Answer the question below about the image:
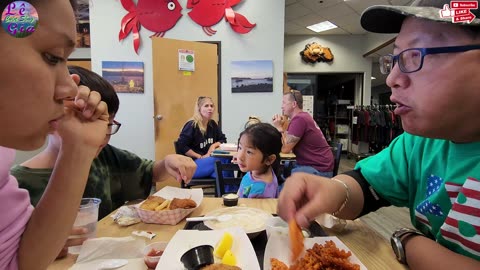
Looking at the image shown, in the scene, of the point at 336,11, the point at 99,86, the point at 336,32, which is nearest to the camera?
the point at 99,86

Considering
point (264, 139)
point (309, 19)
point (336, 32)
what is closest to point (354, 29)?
point (336, 32)

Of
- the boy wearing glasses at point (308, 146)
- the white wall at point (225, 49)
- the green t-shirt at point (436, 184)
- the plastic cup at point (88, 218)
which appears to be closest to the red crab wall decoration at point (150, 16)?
the white wall at point (225, 49)

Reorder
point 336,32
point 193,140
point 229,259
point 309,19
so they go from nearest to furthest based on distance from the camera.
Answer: point 229,259, point 193,140, point 309,19, point 336,32

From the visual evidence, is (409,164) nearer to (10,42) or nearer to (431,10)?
(431,10)

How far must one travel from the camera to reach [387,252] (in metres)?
0.90

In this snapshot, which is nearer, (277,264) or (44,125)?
(44,125)

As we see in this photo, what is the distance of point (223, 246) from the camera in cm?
83

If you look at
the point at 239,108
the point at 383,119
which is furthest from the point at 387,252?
the point at 383,119

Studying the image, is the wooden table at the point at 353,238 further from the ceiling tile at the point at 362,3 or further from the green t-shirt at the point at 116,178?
the ceiling tile at the point at 362,3

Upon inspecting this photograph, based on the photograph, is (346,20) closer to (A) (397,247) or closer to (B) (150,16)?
(B) (150,16)

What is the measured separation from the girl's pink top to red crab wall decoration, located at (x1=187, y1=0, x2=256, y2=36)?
399 cm

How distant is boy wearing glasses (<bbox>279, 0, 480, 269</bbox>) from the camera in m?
0.67

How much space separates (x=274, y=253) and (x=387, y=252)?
0.38 metres

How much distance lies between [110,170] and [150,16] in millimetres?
3499
